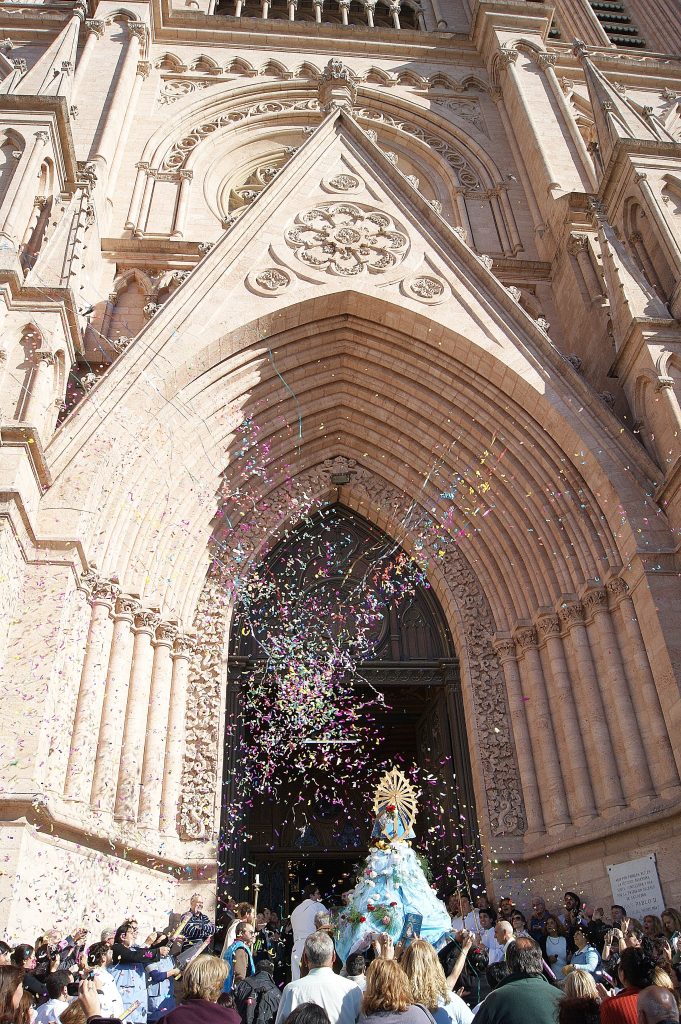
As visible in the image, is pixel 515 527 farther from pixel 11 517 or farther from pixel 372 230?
pixel 11 517

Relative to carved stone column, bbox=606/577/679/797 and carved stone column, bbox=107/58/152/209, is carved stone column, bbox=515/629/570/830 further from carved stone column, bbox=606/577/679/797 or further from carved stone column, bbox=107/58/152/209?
carved stone column, bbox=107/58/152/209

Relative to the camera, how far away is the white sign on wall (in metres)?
6.91

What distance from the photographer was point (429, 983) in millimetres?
2990

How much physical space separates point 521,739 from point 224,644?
3.46m

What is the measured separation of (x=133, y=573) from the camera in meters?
8.37

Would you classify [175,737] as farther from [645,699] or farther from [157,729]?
[645,699]

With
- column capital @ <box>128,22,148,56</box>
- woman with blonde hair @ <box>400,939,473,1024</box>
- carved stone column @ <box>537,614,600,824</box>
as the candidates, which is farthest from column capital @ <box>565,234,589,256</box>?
woman with blonde hair @ <box>400,939,473,1024</box>

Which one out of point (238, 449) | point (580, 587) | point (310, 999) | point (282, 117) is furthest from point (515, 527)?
point (282, 117)

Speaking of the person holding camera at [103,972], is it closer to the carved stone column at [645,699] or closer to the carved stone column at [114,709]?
the carved stone column at [114,709]

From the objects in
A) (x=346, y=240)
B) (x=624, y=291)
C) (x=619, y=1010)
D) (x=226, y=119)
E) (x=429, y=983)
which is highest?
(x=226, y=119)

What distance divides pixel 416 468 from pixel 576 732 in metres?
3.86

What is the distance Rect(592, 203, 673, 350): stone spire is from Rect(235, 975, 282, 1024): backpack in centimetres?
764

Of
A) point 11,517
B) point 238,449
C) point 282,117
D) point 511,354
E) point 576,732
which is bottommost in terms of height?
point 576,732

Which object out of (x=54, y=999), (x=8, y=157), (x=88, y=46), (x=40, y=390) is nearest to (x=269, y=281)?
(x=8, y=157)
